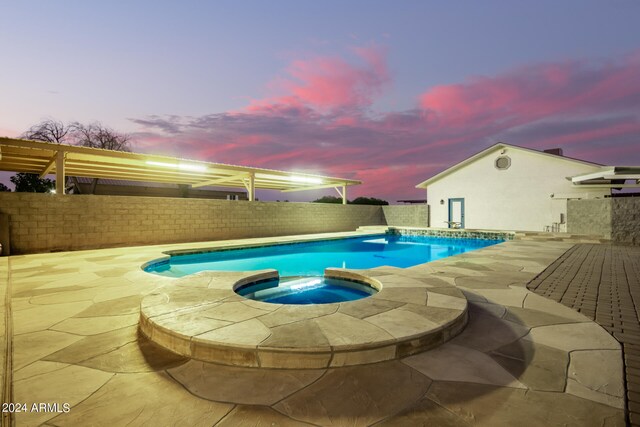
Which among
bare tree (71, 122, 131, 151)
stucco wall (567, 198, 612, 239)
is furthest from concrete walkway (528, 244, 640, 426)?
bare tree (71, 122, 131, 151)

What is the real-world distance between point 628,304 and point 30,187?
29.0m

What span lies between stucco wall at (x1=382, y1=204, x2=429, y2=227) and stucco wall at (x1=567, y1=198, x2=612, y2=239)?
7.34 m

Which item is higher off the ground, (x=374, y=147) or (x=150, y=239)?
(x=374, y=147)

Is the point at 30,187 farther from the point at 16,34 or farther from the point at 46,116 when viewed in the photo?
the point at 16,34

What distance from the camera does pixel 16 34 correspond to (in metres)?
8.21

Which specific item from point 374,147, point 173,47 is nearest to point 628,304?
point 173,47

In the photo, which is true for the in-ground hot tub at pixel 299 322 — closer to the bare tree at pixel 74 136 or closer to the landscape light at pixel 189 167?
the landscape light at pixel 189 167

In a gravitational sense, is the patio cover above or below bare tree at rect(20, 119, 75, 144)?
below

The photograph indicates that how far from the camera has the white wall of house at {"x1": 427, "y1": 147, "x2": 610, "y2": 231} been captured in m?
12.9

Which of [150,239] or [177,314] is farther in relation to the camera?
[150,239]

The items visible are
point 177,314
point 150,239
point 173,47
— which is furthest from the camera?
point 173,47

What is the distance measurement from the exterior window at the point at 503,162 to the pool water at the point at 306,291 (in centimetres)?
1431

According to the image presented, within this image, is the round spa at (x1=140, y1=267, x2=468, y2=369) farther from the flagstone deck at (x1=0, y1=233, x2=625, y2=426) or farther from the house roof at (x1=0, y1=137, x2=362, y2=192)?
the house roof at (x1=0, y1=137, x2=362, y2=192)

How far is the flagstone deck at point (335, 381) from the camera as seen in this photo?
132cm
